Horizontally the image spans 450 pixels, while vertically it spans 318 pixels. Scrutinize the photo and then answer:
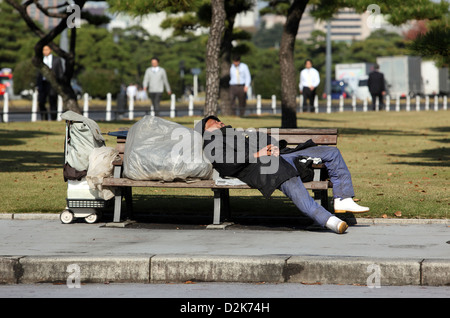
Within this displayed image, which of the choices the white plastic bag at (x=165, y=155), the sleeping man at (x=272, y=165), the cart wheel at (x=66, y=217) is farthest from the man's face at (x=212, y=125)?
the cart wheel at (x=66, y=217)

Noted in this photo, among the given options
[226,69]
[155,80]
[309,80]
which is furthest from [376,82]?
[155,80]

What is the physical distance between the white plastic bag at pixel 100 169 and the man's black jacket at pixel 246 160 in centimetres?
103

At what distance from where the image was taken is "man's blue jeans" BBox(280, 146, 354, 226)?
8016 mm

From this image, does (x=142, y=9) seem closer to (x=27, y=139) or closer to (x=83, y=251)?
(x=27, y=139)

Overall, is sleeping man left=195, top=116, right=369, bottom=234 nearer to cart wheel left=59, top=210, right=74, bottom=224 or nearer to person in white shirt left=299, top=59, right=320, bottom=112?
cart wheel left=59, top=210, right=74, bottom=224

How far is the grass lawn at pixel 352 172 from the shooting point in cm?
980

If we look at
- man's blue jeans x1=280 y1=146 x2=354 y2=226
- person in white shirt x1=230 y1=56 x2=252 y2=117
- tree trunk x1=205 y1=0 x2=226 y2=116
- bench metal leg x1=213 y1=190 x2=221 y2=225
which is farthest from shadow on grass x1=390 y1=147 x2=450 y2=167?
person in white shirt x1=230 y1=56 x2=252 y2=117

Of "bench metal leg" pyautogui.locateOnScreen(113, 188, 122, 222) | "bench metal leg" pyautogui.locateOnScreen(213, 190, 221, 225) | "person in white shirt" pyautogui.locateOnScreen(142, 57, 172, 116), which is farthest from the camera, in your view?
"person in white shirt" pyautogui.locateOnScreen(142, 57, 172, 116)

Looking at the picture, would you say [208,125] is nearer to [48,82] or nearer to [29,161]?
[29,161]

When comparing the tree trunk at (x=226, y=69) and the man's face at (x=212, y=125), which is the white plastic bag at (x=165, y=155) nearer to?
the man's face at (x=212, y=125)

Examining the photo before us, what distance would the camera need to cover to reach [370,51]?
109 m

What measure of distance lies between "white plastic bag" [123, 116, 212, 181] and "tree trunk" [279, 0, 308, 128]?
542 inches

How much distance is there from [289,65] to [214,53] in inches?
183
